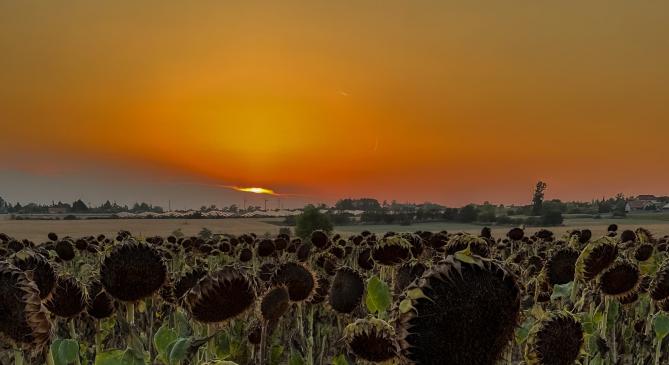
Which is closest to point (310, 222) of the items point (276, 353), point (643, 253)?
point (643, 253)

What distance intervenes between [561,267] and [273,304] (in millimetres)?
3532

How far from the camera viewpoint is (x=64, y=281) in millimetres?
4238

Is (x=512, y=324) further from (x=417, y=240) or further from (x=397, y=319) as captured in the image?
(x=417, y=240)

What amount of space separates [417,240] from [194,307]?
439 cm

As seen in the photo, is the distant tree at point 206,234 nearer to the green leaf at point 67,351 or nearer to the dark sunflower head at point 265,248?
the dark sunflower head at point 265,248

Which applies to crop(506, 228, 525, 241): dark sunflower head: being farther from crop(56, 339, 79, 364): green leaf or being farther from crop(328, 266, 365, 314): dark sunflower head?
crop(56, 339, 79, 364): green leaf

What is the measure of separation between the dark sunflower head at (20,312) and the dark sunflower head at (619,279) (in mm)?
4690

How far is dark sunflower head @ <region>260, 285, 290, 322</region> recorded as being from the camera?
3.94 meters

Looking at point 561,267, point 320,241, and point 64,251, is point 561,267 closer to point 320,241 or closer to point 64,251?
point 320,241

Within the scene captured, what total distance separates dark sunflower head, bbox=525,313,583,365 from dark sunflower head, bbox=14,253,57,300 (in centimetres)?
282

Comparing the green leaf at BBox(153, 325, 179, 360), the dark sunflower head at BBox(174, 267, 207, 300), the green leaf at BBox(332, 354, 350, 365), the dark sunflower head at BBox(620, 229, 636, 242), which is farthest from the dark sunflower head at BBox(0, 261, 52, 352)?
the dark sunflower head at BBox(620, 229, 636, 242)

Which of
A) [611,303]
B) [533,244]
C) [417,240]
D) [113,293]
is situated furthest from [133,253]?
[533,244]

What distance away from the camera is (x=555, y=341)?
3.62m

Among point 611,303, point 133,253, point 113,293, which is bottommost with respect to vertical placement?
point 611,303
